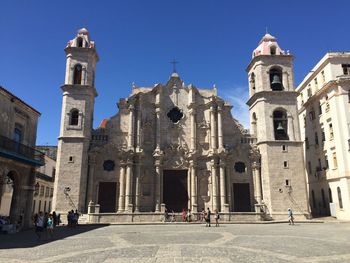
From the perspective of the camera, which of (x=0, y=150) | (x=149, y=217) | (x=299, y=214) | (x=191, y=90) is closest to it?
(x=0, y=150)

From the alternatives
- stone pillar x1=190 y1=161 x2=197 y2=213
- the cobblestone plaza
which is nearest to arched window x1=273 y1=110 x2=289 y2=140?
stone pillar x1=190 y1=161 x2=197 y2=213

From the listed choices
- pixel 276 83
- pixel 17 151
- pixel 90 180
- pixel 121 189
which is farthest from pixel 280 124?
pixel 17 151

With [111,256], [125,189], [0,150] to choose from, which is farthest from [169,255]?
[125,189]

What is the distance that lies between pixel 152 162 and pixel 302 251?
75.2 ft

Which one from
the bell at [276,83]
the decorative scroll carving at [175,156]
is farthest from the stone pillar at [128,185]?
the bell at [276,83]

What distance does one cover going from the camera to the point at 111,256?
11.6 m

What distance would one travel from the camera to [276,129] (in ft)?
114

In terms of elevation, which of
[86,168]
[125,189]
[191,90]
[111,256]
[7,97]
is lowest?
[111,256]

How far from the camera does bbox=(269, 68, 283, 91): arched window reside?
3566cm

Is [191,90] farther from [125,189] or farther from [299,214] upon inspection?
[299,214]

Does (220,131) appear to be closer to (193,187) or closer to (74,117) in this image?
(193,187)

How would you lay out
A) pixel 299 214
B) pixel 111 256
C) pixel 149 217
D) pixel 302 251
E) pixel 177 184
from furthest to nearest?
pixel 177 184
pixel 299 214
pixel 149 217
pixel 302 251
pixel 111 256

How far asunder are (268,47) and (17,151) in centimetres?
2798

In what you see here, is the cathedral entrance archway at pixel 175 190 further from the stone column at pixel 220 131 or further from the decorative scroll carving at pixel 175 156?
the stone column at pixel 220 131
